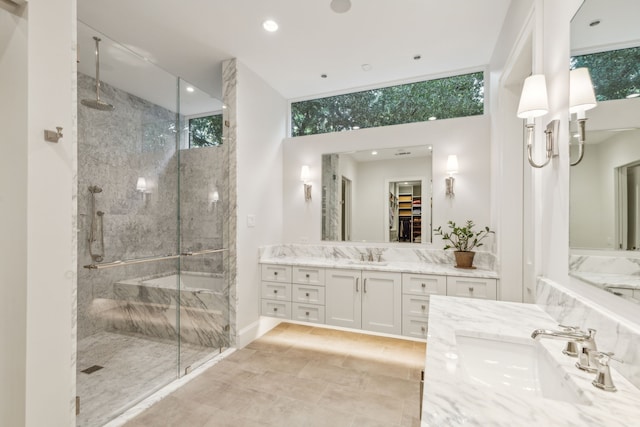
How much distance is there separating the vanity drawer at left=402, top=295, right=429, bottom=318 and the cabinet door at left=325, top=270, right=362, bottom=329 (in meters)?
0.44

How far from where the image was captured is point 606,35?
3.24 feet

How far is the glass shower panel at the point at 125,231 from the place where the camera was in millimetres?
2176

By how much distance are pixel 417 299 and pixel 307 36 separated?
260 centimetres

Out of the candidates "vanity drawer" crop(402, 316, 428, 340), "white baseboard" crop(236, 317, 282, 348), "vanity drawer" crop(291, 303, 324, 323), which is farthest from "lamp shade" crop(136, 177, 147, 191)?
"vanity drawer" crop(402, 316, 428, 340)

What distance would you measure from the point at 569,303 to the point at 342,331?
2641mm

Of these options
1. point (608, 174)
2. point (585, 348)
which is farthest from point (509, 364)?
point (608, 174)

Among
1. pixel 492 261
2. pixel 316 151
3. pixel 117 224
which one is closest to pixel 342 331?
pixel 492 261

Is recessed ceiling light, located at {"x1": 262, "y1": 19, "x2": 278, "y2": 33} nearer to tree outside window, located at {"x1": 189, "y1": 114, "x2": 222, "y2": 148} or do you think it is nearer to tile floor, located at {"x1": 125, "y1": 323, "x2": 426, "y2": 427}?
tree outside window, located at {"x1": 189, "y1": 114, "x2": 222, "y2": 148}

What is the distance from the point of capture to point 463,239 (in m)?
2.96

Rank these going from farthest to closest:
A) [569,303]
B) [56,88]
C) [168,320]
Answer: [168,320], [56,88], [569,303]

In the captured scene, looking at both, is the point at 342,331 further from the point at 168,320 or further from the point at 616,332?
the point at 616,332

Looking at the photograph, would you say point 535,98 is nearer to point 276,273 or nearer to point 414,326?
point 414,326

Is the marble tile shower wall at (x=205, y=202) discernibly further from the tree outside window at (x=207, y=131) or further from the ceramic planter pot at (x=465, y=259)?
the ceramic planter pot at (x=465, y=259)

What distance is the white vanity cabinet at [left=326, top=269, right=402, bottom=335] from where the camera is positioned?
9.30 feet
